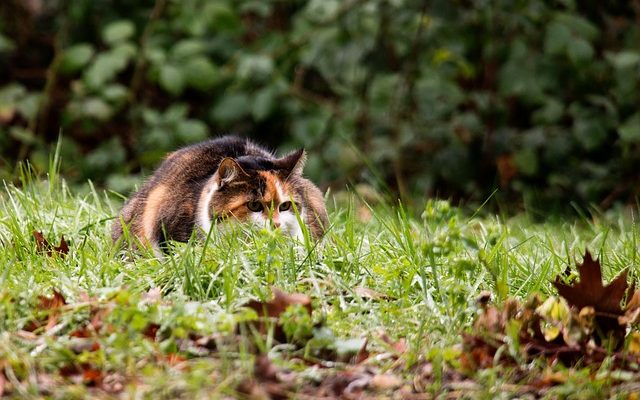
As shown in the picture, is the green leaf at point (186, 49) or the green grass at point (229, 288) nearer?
the green grass at point (229, 288)

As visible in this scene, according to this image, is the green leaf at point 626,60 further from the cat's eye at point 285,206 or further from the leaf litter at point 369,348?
the leaf litter at point 369,348

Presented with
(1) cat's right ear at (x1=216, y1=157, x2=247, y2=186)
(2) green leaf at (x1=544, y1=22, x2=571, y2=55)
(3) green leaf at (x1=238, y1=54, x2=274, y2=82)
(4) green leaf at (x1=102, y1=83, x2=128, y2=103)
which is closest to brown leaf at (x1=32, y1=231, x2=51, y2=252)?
(1) cat's right ear at (x1=216, y1=157, x2=247, y2=186)

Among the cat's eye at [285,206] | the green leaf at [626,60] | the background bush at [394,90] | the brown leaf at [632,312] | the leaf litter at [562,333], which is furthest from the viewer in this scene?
the background bush at [394,90]

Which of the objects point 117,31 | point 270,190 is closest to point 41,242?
point 270,190

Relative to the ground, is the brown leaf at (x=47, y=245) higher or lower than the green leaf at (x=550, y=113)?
higher

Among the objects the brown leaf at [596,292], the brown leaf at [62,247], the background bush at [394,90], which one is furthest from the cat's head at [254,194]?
the background bush at [394,90]

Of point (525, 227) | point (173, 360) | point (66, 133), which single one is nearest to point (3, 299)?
point (173, 360)

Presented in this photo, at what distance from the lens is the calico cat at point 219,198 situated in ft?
12.7

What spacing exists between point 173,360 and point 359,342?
536mm

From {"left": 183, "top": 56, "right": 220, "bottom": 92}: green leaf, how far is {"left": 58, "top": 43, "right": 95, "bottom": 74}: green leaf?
74 cm

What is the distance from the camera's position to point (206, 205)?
3920 millimetres

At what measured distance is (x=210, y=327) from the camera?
110 inches

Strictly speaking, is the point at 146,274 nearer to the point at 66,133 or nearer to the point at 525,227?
the point at 525,227

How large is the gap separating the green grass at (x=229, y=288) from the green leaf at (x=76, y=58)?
332cm
